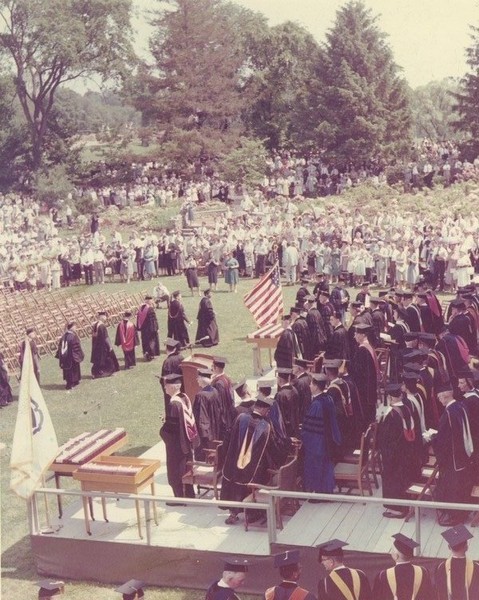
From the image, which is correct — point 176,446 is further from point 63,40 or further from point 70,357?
point 63,40

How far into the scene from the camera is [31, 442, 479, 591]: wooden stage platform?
414 inches

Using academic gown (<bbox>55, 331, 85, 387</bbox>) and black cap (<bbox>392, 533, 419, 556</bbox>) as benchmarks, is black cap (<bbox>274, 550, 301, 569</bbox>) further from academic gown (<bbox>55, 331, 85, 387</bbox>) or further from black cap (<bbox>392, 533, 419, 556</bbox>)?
academic gown (<bbox>55, 331, 85, 387</bbox>)

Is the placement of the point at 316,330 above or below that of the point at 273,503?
above

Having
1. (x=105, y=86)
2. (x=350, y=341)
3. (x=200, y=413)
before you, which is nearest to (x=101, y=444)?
(x=200, y=413)

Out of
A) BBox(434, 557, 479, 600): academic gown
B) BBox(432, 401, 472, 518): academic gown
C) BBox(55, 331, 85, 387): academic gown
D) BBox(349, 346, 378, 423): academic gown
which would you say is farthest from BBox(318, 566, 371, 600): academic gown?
BBox(55, 331, 85, 387): academic gown

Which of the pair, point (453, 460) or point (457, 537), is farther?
point (453, 460)

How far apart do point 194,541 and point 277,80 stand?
143ft

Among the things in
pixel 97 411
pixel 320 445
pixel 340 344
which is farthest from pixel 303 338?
pixel 320 445

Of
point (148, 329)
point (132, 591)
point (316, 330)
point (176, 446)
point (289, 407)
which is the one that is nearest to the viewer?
point (132, 591)

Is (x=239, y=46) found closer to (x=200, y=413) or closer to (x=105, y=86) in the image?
(x=105, y=86)

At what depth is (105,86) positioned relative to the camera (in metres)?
45.5

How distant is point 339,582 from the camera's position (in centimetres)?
827

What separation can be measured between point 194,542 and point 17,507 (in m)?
3.71

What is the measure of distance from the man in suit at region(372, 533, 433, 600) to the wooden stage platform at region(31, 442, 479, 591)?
71.5 inches
